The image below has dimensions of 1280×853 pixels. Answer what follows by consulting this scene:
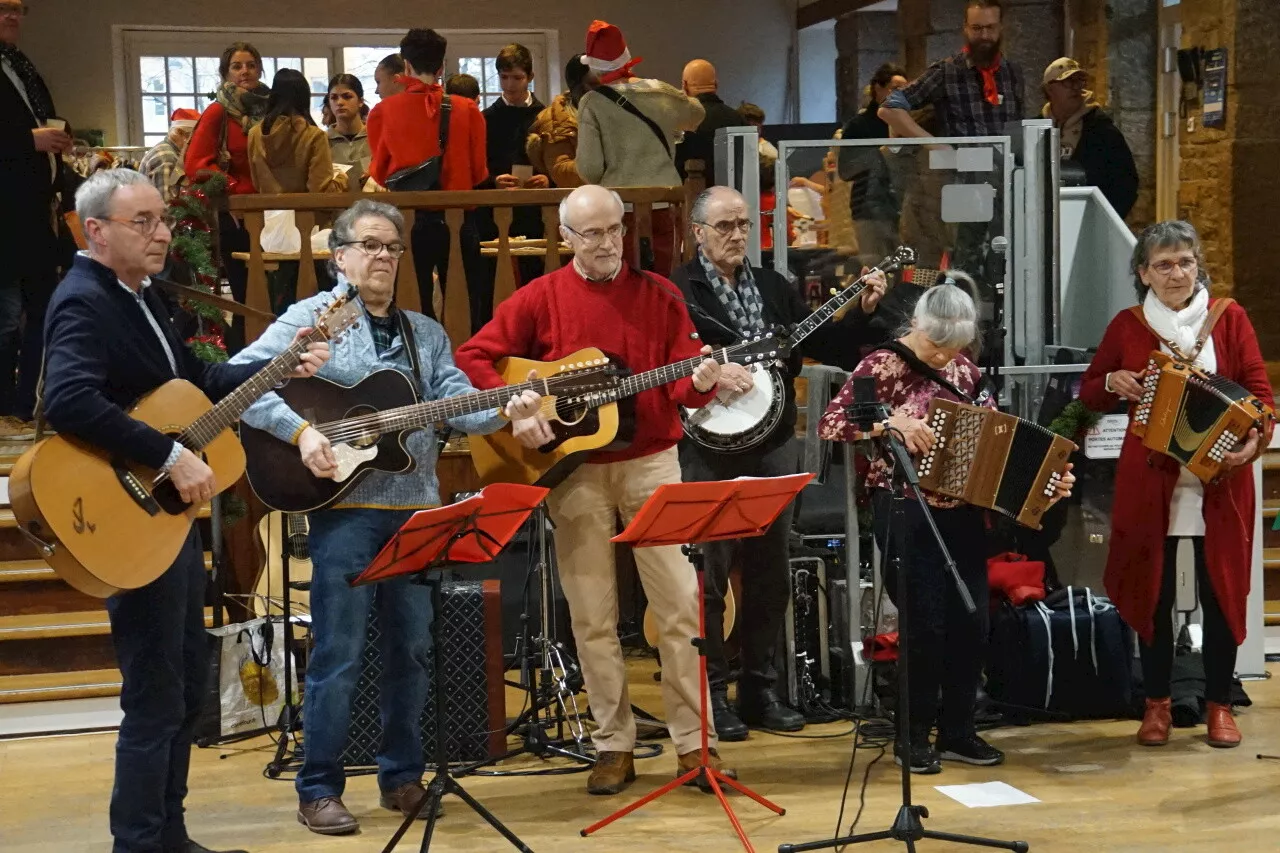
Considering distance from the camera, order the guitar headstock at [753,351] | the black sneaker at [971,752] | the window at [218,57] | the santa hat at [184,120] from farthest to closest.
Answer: the window at [218,57], the santa hat at [184,120], the black sneaker at [971,752], the guitar headstock at [753,351]

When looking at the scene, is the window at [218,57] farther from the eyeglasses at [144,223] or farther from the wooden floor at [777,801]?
the eyeglasses at [144,223]

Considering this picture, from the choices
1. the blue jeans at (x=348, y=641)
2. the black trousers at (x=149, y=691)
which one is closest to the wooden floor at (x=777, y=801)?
the blue jeans at (x=348, y=641)

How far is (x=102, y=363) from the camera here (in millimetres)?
3988

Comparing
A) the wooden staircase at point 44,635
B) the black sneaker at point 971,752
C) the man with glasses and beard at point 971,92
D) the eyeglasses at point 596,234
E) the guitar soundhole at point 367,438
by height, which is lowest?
the black sneaker at point 971,752

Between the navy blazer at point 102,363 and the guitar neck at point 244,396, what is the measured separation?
13 cm

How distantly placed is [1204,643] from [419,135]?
12.3 feet

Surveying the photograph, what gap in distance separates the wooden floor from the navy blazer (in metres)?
1.44

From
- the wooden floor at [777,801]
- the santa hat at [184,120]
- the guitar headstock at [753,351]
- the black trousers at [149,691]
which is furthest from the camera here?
the santa hat at [184,120]

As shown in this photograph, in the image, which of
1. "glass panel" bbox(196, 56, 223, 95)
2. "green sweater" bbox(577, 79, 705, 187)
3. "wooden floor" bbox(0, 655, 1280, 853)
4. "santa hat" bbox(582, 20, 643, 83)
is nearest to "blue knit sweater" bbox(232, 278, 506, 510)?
"wooden floor" bbox(0, 655, 1280, 853)

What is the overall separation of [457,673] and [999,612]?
6.72 ft

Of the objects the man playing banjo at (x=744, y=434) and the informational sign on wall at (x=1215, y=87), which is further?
the informational sign on wall at (x=1215, y=87)

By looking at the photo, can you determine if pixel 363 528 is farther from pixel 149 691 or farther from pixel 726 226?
pixel 726 226

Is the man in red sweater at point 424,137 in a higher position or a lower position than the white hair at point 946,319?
higher

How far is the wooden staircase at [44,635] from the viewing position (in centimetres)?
647
